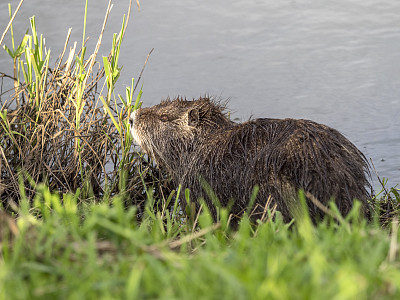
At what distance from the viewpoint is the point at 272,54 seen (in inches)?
247

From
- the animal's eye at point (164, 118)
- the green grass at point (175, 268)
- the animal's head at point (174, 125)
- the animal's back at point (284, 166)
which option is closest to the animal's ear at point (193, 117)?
the animal's head at point (174, 125)

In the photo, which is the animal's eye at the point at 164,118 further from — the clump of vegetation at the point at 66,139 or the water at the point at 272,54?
the water at the point at 272,54

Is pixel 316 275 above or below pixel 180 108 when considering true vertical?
above

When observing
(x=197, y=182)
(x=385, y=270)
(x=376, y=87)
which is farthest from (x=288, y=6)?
(x=385, y=270)

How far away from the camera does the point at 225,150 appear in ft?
11.1

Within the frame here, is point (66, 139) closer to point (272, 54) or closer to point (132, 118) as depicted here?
point (132, 118)

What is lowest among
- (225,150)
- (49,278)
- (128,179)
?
(128,179)

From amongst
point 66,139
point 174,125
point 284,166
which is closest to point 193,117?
point 174,125

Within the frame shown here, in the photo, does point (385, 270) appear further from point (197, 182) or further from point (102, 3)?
point (102, 3)

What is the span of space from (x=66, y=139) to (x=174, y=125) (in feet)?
2.48

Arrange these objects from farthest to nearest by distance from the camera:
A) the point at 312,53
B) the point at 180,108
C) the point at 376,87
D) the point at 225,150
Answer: the point at 312,53 → the point at 376,87 → the point at 180,108 → the point at 225,150

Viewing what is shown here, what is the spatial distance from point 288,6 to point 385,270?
229 inches

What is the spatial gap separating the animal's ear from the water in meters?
1.80

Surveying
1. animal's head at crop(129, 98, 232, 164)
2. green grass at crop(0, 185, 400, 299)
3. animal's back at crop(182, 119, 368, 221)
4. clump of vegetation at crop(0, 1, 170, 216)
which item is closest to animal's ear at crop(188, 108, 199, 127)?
animal's head at crop(129, 98, 232, 164)
